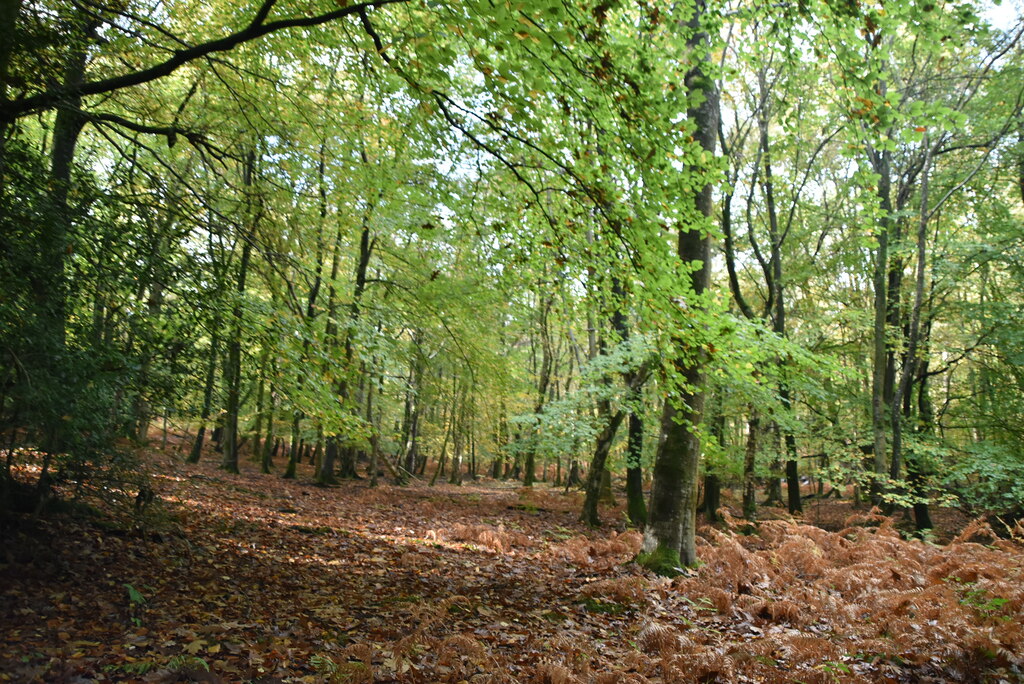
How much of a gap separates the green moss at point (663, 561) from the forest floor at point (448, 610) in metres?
0.16

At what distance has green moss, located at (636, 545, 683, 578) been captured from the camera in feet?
24.1

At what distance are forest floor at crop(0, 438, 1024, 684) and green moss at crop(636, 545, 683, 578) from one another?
0.53 ft

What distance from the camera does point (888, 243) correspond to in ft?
49.4

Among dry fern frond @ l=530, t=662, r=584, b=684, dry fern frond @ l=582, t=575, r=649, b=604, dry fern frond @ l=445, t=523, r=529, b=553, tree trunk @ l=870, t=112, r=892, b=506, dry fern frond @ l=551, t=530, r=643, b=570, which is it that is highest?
tree trunk @ l=870, t=112, r=892, b=506

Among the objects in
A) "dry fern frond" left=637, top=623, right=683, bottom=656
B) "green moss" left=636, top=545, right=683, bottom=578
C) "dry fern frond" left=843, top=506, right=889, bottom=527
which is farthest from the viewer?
"dry fern frond" left=843, top=506, right=889, bottom=527

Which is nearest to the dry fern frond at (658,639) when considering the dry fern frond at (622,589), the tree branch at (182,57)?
the dry fern frond at (622,589)

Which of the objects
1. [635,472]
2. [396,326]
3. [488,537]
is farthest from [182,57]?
[635,472]

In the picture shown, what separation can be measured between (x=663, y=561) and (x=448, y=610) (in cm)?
338

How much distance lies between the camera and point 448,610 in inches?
216

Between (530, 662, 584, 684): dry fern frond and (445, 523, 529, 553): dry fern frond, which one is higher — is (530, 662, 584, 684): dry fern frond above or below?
above

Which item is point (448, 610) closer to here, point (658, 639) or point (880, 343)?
point (658, 639)

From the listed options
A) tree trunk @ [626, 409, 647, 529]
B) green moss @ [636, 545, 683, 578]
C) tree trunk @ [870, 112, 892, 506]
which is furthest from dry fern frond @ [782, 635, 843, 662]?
tree trunk @ [870, 112, 892, 506]

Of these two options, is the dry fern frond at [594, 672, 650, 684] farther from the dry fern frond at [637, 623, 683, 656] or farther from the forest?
the dry fern frond at [637, 623, 683, 656]

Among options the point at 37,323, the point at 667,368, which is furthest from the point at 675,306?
the point at 37,323
